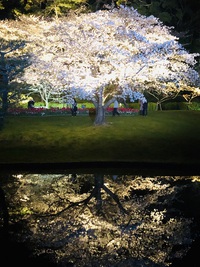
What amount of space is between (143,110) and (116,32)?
800 cm

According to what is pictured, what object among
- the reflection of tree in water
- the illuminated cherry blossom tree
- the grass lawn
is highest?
the illuminated cherry blossom tree

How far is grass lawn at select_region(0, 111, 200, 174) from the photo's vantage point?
19.7 metres

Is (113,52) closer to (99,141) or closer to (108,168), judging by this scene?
(99,141)

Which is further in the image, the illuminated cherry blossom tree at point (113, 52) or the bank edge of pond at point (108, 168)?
the illuminated cherry blossom tree at point (113, 52)

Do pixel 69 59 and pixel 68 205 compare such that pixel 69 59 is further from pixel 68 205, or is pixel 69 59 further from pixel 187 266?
pixel 187 266

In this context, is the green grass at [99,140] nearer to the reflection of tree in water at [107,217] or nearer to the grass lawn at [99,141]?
the grass lawn at [99,141]

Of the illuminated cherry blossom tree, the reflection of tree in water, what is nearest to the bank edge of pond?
the reflection of tree in water

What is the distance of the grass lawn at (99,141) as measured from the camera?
776 inches

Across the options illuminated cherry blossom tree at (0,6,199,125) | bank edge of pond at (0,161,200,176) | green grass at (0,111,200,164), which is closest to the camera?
bank edge of pond at (0,161,200,176)

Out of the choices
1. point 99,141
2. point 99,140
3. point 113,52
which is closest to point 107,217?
point 99,141

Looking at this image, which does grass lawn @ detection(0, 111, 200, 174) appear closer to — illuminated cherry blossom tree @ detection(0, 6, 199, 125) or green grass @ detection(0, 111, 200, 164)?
green grass @ detection(0, 111, 200, 164)

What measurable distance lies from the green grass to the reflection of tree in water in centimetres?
319

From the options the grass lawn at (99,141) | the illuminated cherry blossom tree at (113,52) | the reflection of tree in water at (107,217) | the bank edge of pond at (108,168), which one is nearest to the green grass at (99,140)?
the grass lawn at (99,141)

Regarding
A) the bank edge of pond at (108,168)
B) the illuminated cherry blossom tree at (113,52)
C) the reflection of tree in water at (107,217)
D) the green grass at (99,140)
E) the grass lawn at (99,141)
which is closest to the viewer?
the reflection of tree in water at (107,217)
